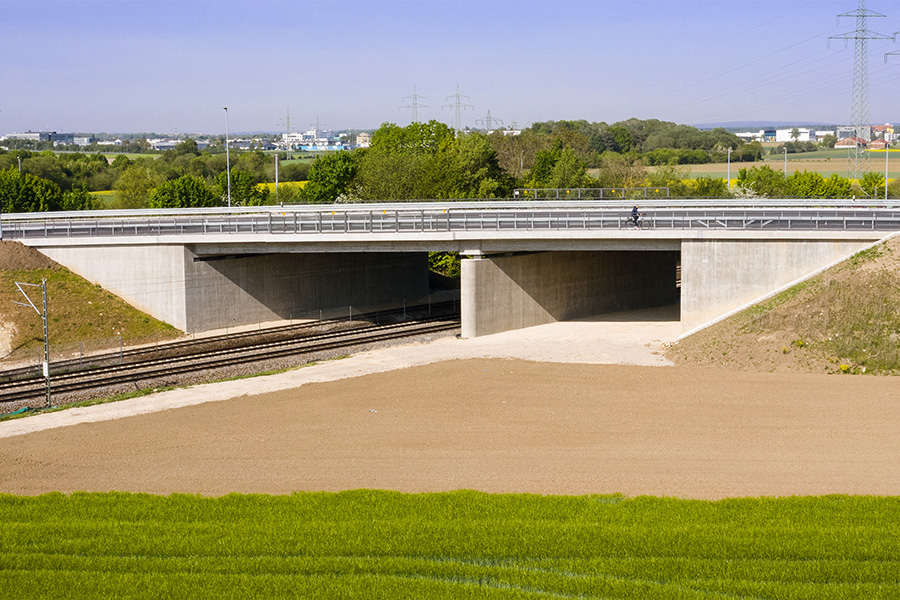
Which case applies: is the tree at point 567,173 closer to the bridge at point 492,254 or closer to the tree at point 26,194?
the bridge at point 492,254

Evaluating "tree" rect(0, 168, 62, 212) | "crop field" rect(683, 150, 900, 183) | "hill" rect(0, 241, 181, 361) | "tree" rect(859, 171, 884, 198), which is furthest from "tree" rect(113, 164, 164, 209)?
"tree" rect(859, 171, 884, 198)

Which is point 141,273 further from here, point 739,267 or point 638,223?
point 739,267

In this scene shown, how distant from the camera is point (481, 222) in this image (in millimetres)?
50656

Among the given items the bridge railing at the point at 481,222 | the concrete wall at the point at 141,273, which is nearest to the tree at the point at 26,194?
the bridge railing at the point at 481,222

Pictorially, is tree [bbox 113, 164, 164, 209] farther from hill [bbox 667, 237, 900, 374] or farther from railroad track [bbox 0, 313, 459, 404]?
hill [bbox 667, 237, 900, 374]

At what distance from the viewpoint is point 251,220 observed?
54.6 meters

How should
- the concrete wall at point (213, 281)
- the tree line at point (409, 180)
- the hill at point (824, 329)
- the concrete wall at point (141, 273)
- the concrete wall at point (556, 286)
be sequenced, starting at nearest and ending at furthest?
the hill at point (824, 329) → the concrete wall at point (556, 286) → the concrete wall at point (141, 273) → the concrete wall at point (213, 281) → the tree line at point (409, 180)

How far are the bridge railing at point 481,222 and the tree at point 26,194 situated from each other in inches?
1150

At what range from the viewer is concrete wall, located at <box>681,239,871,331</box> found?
45031mm

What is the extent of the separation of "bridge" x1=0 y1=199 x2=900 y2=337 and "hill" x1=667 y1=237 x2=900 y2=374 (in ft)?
6.70

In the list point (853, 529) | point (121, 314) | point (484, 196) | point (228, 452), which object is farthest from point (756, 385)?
point (484, 196)

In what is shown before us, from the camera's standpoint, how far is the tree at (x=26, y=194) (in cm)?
8712

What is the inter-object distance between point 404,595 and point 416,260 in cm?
5140

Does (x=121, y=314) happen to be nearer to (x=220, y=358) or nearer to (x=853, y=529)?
(x=220, y=358)
